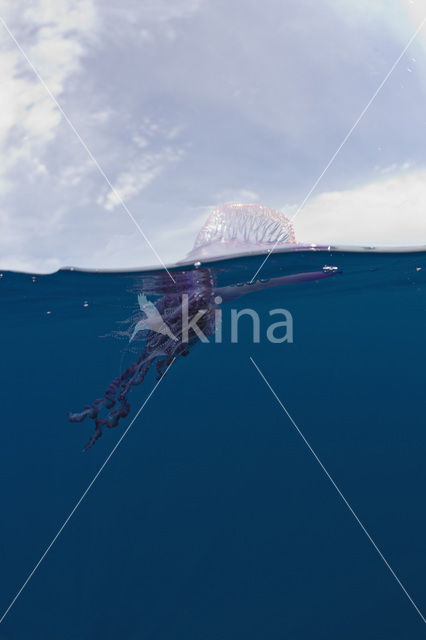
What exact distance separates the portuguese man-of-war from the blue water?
0.32 meters

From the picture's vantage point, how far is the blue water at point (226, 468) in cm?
702

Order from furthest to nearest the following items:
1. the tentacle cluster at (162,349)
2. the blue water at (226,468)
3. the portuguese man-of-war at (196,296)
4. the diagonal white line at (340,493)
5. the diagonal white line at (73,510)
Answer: the diagonal white line at (73,510) → the diagonal white line at (340,493) → the blue water at (226,468) → the portuguese man-of-war at (196,296) → the tentacle cluster at (162,349)

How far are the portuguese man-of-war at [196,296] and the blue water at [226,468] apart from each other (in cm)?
32

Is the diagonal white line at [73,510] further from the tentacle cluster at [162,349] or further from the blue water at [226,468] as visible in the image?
the tentacle cluster at [162,349]

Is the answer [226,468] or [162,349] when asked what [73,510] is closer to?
[226,468]

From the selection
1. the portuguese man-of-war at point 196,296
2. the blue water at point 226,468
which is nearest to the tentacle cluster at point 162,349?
the portuguese man-of-war at point 196,296

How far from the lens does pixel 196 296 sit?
16.4 ft

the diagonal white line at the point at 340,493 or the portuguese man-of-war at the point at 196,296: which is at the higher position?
the portuguese man-of-war at the point at 196,296

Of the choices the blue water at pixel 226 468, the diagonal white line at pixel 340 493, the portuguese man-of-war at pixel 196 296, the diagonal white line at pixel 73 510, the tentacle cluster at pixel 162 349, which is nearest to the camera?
the tentacle cluster at pixel 162 349

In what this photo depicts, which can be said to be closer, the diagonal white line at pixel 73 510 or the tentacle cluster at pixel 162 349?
the tentacle cluster at pixel 162 349

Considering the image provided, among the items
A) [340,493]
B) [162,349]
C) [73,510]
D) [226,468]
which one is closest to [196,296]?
[162,349]

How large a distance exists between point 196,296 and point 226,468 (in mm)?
7780

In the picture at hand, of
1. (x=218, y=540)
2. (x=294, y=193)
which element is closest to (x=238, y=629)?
(x=218, y=540)

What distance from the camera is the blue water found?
7020 mm
